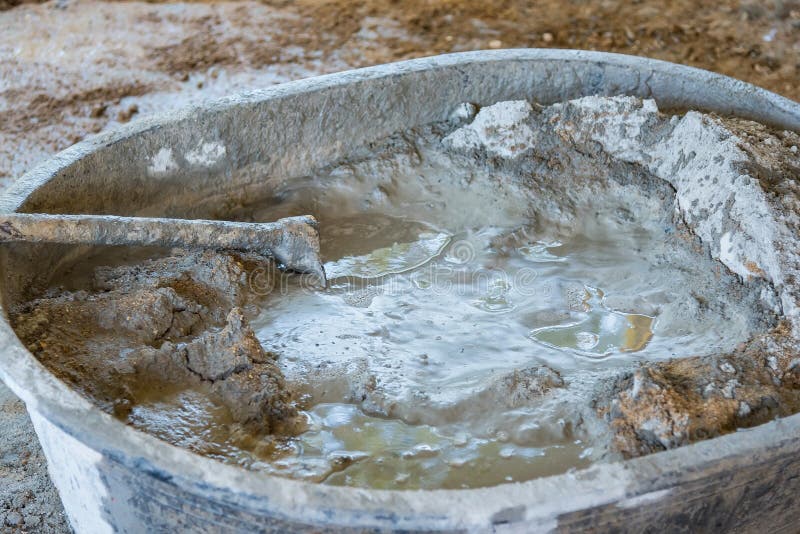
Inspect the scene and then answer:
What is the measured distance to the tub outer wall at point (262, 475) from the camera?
5.50ft

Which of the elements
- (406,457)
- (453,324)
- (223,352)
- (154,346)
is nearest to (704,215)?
(453,324)

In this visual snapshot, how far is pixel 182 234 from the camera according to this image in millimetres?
2588

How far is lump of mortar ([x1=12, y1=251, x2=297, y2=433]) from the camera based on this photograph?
2.21 meters

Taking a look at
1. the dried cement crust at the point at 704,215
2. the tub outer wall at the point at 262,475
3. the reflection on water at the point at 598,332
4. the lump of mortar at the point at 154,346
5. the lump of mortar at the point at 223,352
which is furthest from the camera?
the reflection on water at the point at 598,332

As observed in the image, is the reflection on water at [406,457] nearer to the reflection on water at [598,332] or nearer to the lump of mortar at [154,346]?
the lump of mortar at [154,346]

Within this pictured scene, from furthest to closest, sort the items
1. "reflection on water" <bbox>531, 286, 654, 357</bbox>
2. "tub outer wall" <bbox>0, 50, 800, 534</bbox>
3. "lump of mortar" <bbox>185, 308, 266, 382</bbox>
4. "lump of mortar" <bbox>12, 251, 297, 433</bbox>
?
1. "reflection on water" <bbox>531, 286, 654, 357</bbox>
2. "lump of mortar" <bbox>185, 308, 266, 382</bbox>
3. "lump of mortar" <bbox>12, 251, 297, 433</bbox>
4. "tub outer wall" <bbox>0, 50, 800, 534</bbox>

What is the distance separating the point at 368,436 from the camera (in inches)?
88.2

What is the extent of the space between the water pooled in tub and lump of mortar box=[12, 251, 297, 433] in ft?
0.27

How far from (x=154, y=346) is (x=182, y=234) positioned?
0.37 m

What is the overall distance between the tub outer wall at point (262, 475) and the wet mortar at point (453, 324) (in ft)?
0.52

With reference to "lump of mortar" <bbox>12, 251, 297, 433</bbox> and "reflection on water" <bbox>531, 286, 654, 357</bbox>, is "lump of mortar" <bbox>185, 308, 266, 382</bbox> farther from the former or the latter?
"reflection on water" <bbox>531, 286, 654, 357</bbox>

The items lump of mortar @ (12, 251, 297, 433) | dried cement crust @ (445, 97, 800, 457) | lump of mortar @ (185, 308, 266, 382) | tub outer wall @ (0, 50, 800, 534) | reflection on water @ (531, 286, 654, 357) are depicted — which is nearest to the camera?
tub outer wall @ (0, 50, 800, 534)

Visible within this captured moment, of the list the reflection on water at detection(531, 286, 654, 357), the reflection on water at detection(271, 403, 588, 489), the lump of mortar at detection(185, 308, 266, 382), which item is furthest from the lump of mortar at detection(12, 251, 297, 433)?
the reflection on water at detection(531, 286, 654, 357)

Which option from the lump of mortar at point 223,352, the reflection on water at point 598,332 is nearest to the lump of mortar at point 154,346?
the lump of mortar at point 223,352
